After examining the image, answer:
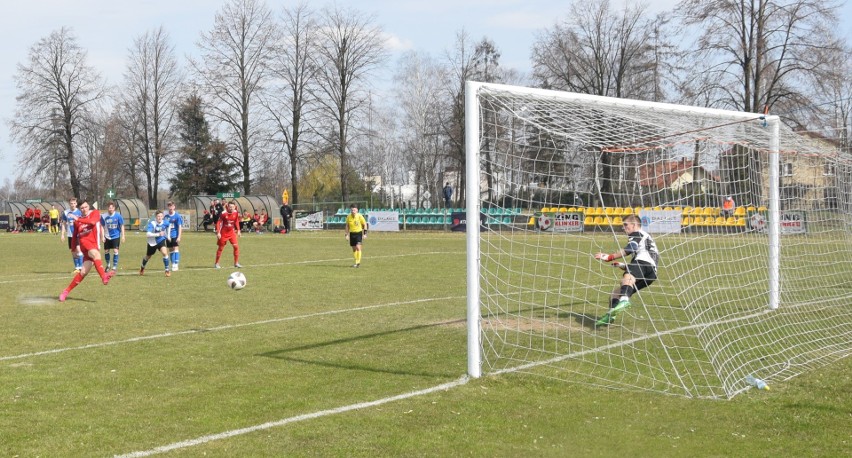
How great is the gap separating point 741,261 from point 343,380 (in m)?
8.84

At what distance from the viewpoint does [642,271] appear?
1028cm

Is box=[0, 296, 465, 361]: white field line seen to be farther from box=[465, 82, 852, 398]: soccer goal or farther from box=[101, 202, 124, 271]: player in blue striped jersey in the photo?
box=[101, 202, 124, 271]: player in blue striped jersey

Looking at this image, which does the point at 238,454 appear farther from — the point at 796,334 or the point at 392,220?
the point at 392,220

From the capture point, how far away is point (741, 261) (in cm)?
1346

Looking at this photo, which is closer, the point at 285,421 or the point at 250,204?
the point at 285,421

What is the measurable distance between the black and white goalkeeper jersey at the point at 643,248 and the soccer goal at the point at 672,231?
1.60 ft

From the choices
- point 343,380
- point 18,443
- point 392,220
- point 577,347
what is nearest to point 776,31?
point 392,220

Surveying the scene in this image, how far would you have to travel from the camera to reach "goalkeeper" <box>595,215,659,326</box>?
9961mm

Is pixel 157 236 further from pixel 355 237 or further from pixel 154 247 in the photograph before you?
pixel 355 237

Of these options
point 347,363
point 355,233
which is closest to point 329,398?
point 347,363

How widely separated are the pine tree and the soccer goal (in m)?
52.1

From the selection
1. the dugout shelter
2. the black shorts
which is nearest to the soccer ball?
the black shorts

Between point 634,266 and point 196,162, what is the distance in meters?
57.3

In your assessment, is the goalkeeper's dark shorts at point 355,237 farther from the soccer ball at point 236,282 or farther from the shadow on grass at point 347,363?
the shadow on grass at point 347,363
